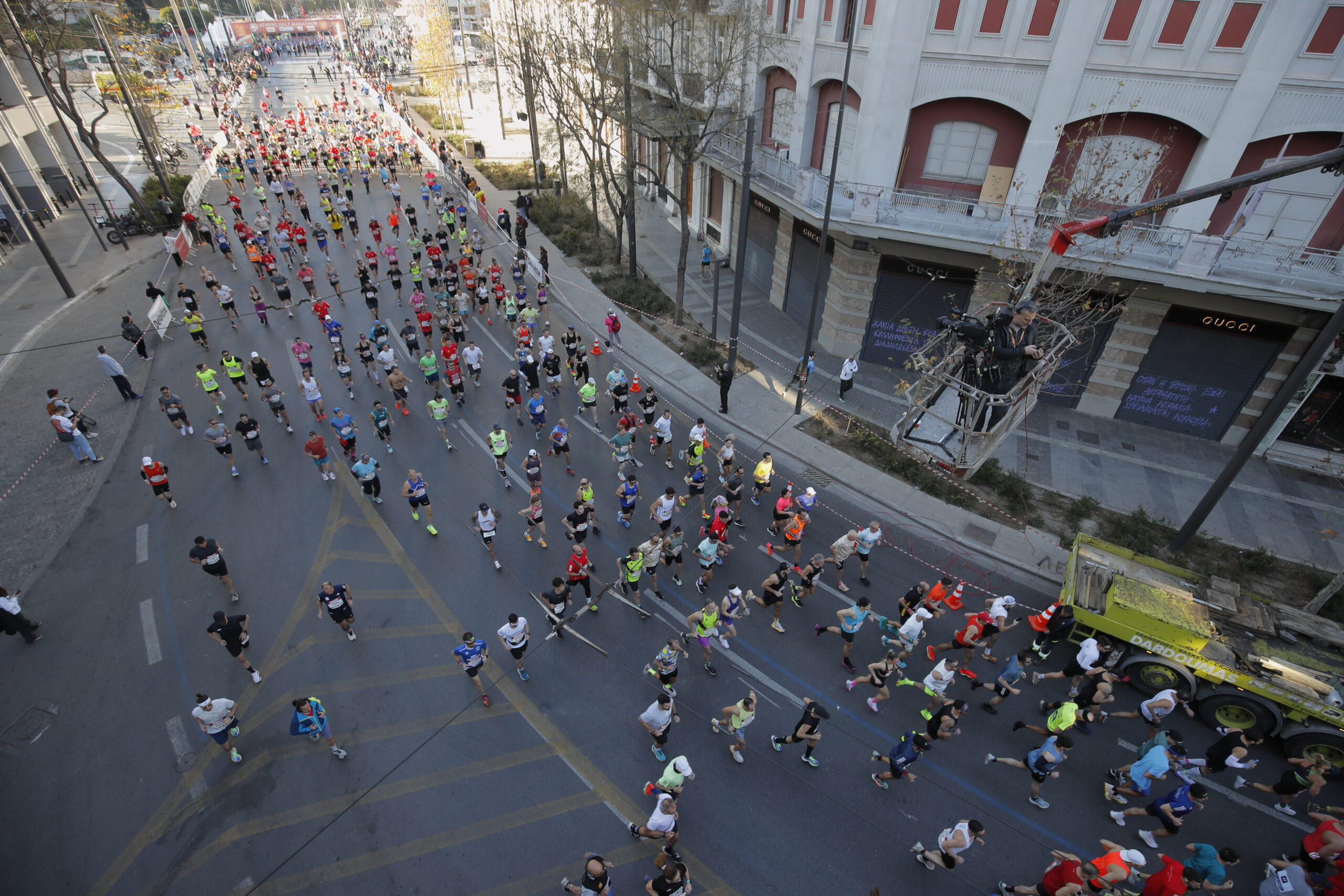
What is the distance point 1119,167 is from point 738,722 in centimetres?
1632

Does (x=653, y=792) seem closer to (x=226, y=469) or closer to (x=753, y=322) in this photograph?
(x=226, y=469)

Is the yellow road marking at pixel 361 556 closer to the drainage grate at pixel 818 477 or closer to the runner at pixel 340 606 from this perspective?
the runner at pixel 340 606

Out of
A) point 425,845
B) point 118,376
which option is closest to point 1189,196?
point 425,845

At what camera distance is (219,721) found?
907 centimetres

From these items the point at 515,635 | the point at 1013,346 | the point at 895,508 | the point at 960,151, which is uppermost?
the point at 960,151

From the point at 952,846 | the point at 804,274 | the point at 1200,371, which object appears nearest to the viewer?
the point at 952,846

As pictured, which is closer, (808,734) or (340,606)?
(808,734)

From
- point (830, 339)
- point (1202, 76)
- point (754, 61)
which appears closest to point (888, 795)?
point (830, 339)

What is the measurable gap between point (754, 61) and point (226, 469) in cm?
2171

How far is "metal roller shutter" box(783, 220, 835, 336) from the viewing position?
835 inches

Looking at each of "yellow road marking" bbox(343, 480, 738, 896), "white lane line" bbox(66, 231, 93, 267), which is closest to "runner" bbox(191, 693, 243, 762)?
"yellow road marking" bbox(343, 480, 738, 896)

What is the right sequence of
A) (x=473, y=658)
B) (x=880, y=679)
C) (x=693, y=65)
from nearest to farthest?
(x=473, y=658)
(x=880, y=679)
(x=693, y=65)

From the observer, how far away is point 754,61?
74.2 ft

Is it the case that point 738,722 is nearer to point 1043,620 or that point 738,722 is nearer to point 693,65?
point 1043,620
